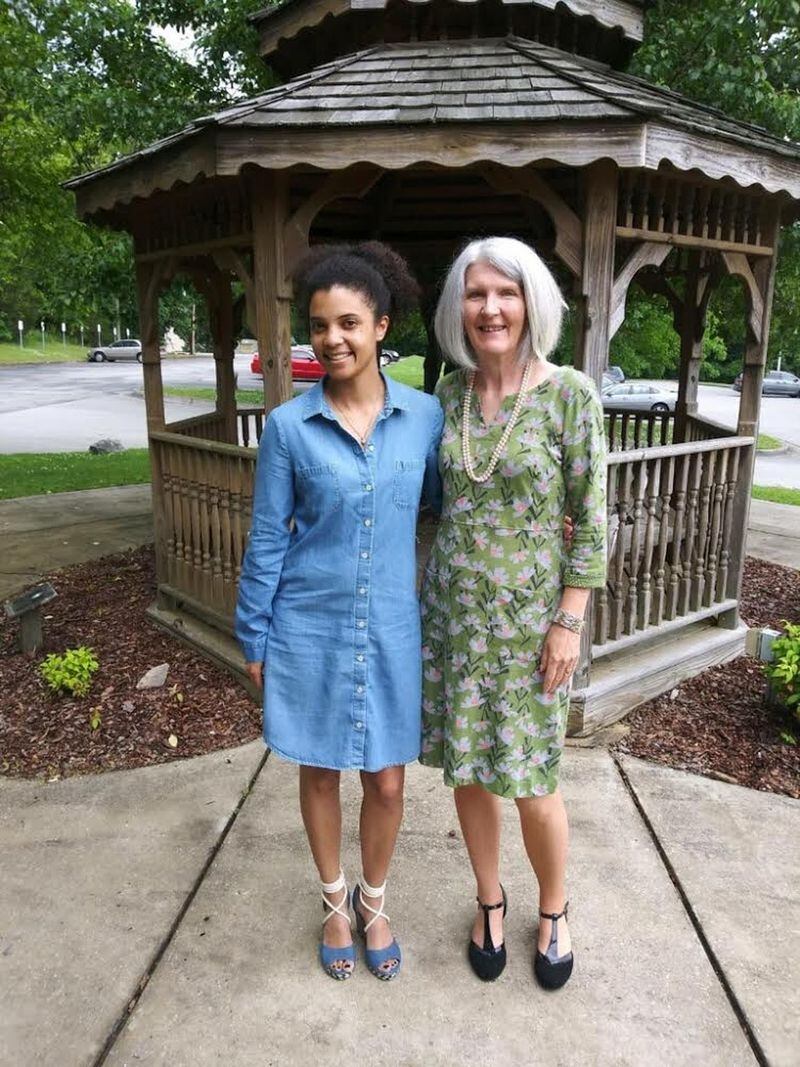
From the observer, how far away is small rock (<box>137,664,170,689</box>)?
4.23 meters

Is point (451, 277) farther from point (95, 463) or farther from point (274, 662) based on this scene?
point (95, 463)

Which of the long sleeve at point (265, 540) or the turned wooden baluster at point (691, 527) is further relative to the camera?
the turned wooden baluster at point (691, 527)

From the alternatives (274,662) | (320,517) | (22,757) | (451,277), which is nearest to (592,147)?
(451,277)

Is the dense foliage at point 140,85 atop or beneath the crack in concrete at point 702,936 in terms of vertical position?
atop

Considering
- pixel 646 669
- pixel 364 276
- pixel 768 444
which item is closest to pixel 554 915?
pixel 364 276

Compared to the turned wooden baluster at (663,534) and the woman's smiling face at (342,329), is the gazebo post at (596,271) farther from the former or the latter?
the woman's smiling face at (342,329)

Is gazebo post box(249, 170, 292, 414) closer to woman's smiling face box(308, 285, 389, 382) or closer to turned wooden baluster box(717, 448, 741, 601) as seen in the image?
woman's smiling face box(308, 285, 389, 382)

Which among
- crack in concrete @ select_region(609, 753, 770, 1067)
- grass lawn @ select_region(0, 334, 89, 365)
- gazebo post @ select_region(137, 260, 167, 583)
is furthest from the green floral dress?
grass lawn @ select_region(0, 334, 89, 365)

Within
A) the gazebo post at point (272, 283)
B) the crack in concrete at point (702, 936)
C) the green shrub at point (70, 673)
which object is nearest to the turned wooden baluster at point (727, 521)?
the crack in concrete at point (702, 936)

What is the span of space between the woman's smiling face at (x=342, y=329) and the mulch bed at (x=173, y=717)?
88.0 inches

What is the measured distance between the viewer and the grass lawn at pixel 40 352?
4634 centimetres

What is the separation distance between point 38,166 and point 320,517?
7.71 metres

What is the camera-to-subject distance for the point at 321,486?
2023 mm

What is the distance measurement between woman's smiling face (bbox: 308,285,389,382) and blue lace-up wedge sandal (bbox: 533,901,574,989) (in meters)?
1.59
